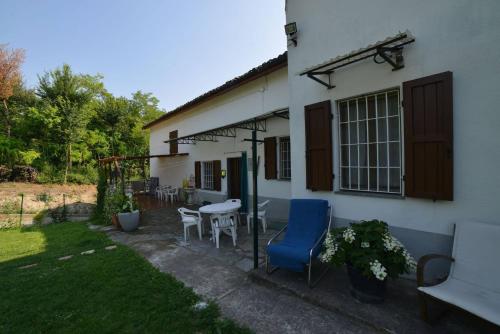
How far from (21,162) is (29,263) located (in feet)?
41.8

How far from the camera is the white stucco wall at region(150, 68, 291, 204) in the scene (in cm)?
743

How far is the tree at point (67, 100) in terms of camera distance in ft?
47.5

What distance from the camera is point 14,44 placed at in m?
14.6

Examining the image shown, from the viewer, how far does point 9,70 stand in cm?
1452

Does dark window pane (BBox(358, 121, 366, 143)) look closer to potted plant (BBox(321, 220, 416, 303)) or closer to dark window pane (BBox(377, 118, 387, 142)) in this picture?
dark window pane (BBox(377, 118, 387, 142))

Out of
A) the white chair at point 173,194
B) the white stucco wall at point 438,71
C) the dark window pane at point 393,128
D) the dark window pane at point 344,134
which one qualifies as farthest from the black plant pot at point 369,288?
the white chair at point 173,194

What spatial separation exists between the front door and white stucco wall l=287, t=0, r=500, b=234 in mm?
5492

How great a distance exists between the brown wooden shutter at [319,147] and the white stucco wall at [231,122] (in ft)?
9.01

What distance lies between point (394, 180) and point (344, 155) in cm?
89

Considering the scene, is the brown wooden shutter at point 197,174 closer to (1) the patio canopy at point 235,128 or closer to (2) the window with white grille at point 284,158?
(1) the patio canopy at point 235,128

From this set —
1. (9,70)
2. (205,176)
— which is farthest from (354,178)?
(9,70)

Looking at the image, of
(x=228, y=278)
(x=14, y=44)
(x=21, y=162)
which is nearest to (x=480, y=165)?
(x=228, y=278)

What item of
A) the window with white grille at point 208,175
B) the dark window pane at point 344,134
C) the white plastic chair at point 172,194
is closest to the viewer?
the dark window pane at point 344,134

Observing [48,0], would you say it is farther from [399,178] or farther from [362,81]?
[399,178]
